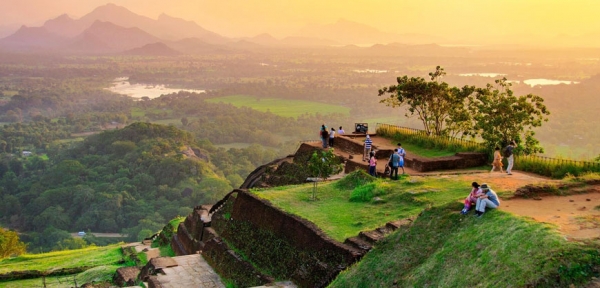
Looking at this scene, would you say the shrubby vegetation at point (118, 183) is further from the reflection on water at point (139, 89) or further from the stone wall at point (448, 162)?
the reflection on water at point (139, 89)

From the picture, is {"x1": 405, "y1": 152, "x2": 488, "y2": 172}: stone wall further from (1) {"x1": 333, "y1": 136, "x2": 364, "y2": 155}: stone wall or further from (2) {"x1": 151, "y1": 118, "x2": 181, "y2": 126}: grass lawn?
(2) {"x1": 151, "y1": 118, "x2": 181, "y2": 126}: grass lawn

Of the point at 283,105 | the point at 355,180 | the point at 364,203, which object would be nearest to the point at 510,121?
the point at 355,180

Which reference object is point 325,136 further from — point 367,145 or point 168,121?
point 168,121

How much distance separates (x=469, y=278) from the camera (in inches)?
329

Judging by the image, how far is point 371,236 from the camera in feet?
37.6

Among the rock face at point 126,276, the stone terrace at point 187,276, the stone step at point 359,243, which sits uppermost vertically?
the stone step at point 359,243

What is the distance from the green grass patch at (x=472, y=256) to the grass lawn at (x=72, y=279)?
37.2 feet

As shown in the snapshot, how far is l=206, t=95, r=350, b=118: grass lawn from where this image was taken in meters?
113

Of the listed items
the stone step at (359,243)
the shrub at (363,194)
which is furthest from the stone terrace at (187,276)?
the shrub at (363,194)

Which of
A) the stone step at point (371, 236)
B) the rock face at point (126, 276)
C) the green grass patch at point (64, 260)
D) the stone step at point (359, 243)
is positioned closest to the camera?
the stone step at point (359, 243)

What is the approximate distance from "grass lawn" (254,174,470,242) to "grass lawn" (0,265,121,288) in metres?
7.03

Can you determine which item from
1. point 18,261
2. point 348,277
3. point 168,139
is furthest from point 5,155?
point 348,277

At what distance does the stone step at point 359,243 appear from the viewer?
1115 centimetres

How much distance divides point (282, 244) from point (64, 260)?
13.6 meters
